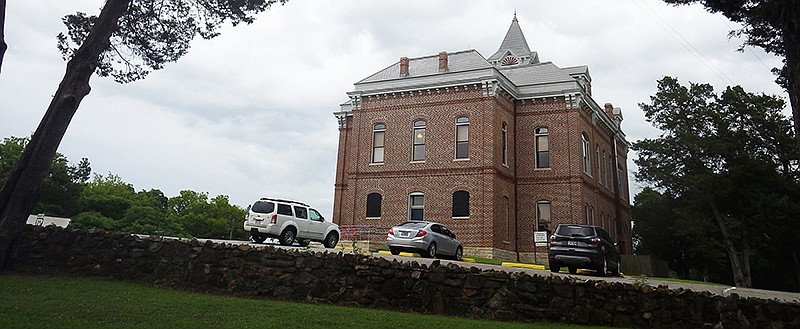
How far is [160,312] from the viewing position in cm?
818

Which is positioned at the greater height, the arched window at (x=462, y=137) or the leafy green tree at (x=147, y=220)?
the arched window at (x=462, y=137)

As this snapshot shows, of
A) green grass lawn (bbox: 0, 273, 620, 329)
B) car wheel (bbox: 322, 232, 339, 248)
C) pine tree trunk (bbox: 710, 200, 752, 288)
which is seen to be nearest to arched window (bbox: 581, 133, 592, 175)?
pine tree trunk (bbox: 710, 200, 752, 288)

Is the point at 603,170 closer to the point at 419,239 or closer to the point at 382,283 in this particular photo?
the point at 419,239

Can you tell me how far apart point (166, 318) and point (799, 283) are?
45087 mm

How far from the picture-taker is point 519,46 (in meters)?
44.7

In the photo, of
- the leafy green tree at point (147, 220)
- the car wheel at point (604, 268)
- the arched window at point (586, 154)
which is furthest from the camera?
the leafy green tree at point (147, 220)

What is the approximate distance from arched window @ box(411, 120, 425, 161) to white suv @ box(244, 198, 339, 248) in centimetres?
1083

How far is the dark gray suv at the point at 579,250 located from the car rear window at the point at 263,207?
941 centimetres

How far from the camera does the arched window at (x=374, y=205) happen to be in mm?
29062

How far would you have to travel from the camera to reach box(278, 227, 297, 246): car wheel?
18.1 m

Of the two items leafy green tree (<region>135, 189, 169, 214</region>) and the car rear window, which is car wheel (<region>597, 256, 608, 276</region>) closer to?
the car rear window

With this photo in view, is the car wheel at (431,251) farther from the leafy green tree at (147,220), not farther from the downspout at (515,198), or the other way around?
the leafy green tree at (147,220)

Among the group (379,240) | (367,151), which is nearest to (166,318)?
(379,240)


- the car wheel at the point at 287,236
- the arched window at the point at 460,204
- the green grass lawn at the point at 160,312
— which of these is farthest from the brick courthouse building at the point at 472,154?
the green grass lawn at the point at 160,312
